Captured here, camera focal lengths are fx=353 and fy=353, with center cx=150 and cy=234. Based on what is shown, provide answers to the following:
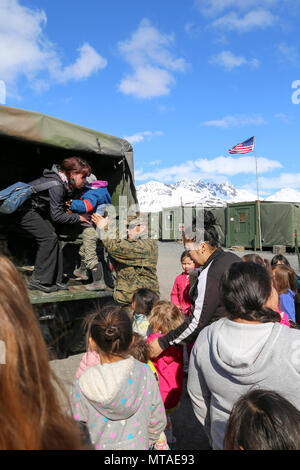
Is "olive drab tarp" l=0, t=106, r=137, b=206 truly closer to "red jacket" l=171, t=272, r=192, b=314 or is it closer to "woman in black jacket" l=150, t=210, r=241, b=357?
"red jacket" l=171, t=272, r=192, b=314

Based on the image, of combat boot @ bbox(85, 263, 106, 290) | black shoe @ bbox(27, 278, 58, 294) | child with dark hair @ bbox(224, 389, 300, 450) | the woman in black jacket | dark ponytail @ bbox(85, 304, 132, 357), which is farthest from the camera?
combat boot @ bbox(85, 263, 106, 290)

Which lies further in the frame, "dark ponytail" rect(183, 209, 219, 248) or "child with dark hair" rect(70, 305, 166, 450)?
"dark ponytail" rect(183, 209, 219, 248)

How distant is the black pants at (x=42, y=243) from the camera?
12.5 ft

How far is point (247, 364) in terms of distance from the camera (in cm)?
170

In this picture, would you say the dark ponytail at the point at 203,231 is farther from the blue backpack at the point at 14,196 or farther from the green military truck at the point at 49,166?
the blue backpack at the point at 14,196

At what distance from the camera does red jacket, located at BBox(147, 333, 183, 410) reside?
2936 millimetres

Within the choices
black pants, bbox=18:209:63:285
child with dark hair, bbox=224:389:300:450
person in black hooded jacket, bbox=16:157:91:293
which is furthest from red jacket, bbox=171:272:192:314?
child with dark hair, bbox=224:389:300:450

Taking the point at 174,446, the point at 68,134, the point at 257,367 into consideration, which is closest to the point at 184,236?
the point at 257,367

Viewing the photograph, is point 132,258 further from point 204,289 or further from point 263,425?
point 263,425

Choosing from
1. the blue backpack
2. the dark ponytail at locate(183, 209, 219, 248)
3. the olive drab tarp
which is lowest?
the dark ponytail at locate(183, 209, 219, 248)

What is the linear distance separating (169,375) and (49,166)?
12.2 feet

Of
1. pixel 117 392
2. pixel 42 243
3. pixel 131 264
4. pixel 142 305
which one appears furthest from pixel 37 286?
pixel 117 392

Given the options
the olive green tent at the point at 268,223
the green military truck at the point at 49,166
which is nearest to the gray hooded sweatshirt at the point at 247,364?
the green military truck at the point at 49,166
